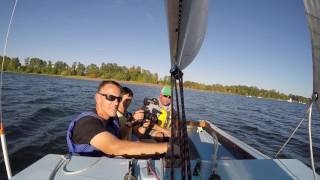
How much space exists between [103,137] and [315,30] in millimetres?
1885

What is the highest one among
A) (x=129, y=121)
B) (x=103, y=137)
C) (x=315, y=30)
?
(x=315, y=30)

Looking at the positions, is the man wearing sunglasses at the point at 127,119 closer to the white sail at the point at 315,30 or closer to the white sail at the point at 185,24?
the white sail at the point at 185,24

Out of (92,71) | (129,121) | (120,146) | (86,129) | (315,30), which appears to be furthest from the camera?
(92,71)

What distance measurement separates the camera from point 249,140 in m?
11.2

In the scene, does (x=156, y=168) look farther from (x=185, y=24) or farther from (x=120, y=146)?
(x=185, y=24)

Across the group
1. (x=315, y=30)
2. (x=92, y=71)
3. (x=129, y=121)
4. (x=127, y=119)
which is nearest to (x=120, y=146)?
(x=315, y=30)

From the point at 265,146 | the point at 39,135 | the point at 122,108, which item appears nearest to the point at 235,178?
the point at 122,108

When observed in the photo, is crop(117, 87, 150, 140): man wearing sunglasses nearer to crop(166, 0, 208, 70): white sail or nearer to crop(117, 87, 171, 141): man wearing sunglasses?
crop(117, 87, 171, 141): man wearing sunglasses

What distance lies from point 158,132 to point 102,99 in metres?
2.83

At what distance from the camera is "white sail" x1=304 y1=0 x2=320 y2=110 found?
53.9 inches

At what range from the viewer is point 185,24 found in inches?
83.2

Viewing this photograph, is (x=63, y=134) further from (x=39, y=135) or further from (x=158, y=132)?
(x=158, y=132)

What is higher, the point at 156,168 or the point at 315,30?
the point at 315,30

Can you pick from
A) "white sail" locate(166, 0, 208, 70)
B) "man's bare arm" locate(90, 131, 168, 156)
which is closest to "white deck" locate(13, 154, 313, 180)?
"man's bare arm" locate(90, 131, 168, 156)
